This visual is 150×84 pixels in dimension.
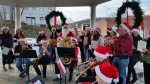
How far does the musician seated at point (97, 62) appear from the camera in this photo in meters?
4.37

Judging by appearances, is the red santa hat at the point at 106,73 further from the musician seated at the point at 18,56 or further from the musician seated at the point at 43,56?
the musician seated at the point at 18,56

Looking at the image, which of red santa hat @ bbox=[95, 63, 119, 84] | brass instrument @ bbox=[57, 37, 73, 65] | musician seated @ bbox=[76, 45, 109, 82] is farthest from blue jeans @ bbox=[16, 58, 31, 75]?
red santa hat @ bbox=[95, 63, 119, 84]

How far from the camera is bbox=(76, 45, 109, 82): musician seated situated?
14.3 feet

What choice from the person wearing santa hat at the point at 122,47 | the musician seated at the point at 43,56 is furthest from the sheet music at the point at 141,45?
the musician seated at the point at 43,56

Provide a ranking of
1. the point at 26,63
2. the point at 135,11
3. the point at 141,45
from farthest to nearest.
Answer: the point at 135,11, the point at 26,63, the point at 141,45

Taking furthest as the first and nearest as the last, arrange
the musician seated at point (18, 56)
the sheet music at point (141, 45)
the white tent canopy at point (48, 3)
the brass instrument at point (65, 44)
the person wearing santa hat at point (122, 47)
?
the white tent canopy at point (48, 3)
the musician seated at point (18, 56)
the brass instrument at point (65, 44)
the sheet music at point (141, 45)
the person wearing santa hat at point (122, 47)

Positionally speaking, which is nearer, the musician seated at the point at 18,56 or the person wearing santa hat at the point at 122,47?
the person wearing santa hat at the point at 122,47

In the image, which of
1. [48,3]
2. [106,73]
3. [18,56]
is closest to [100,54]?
[106,73]

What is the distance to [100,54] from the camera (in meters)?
4.38

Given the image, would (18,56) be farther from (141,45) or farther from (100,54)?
(100,54)

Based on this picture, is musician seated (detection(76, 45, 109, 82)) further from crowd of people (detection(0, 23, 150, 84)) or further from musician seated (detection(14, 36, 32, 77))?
musician seated (detection(14, 36, 32, 77))

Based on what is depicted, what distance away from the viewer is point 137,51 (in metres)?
6.88

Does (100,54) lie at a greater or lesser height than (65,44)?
greater

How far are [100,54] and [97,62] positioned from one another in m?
0.62
